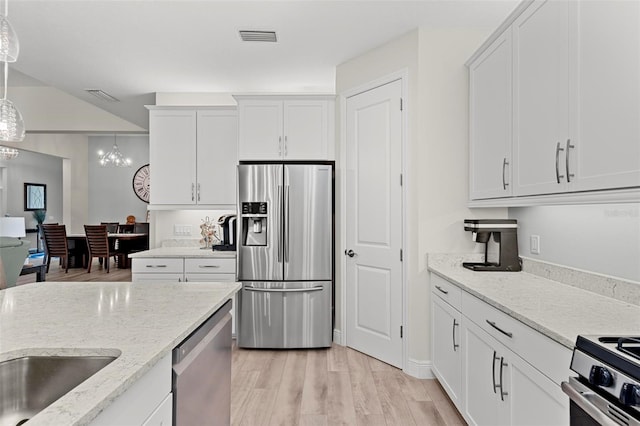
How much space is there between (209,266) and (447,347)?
236 cm

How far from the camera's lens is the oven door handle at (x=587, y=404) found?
1021 mm

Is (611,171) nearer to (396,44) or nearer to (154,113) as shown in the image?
(396,44)

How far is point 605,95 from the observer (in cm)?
156

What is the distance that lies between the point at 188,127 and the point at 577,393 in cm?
414

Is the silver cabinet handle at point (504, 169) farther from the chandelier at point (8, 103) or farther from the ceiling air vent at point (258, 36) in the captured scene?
the chandelier at point (8, 103)

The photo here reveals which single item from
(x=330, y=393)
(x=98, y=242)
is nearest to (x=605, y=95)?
(x=330, y=393)

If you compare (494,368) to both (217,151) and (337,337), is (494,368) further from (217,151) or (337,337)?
(217,151)

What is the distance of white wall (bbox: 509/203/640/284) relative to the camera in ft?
5.94

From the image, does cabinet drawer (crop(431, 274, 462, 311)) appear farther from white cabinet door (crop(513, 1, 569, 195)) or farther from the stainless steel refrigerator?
the stainless steel refrigerator

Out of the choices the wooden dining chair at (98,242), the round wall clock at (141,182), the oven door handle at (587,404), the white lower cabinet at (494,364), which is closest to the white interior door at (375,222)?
the white lower cabinet at (494,364)

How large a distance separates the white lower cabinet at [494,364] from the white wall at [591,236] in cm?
61

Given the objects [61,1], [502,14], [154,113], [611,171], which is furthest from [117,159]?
[611,171]

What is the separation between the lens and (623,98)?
4.83 ft

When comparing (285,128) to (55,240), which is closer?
(285,128)
